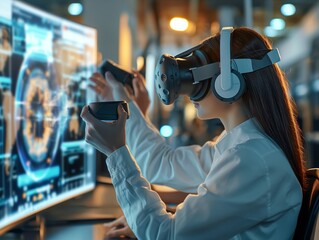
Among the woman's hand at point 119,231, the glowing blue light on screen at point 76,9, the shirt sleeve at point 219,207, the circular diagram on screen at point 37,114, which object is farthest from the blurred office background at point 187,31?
the shirt sleeve at point 219,207

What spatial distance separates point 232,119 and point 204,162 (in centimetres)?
39

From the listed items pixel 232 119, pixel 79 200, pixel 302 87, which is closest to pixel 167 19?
pixel 302 87

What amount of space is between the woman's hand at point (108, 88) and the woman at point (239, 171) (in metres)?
0.41

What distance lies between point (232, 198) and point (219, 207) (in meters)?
0.03

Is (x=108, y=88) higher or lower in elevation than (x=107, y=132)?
higher

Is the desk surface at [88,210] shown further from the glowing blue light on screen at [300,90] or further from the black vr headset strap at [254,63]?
the glowing blue light on screen at [300,90]

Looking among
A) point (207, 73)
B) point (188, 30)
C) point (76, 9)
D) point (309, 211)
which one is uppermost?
point (188, 30)

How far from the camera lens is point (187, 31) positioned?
8.71 meters

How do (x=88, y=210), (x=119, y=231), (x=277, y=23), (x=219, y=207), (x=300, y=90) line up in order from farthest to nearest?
1. (x=300, y=90)
2. (x=277, y=23)
3. (x=88, y=210)
4. (x=119, y=231)
5. (x=219, y=207)

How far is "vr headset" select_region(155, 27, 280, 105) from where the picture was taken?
3.07 feet

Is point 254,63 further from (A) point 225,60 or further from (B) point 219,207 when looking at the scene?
(B) point 219,207

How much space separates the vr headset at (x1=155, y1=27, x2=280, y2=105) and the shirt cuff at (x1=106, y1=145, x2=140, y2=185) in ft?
0.45

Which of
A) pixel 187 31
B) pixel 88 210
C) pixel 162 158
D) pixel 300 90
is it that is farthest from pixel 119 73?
pixel 300 90

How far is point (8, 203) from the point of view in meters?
1.08
